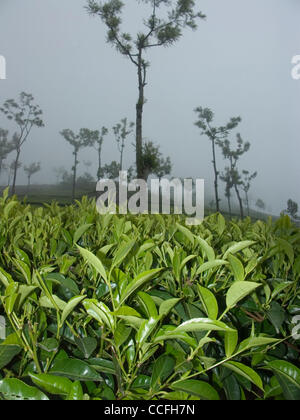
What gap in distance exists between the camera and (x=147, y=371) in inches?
13.7

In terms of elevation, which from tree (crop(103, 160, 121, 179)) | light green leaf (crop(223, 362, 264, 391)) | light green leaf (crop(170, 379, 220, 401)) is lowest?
light green leaf (crop(170, 379, 220, 401))

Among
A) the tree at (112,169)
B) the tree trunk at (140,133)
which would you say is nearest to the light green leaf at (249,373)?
the tree trunk at (140,133)

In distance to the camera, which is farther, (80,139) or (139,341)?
(80,139)

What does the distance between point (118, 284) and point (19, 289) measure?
0.10 meters

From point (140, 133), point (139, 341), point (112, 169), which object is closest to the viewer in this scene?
point (139, 341)

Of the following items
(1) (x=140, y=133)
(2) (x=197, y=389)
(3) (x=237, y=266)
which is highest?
(1) (x=140, y=133)

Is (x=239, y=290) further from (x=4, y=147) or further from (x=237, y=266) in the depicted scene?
(x=4, y=147)

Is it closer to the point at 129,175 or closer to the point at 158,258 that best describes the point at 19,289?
the point at 158,258

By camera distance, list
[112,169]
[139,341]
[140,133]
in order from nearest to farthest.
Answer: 1. [139,341]
2. [140,133]
3. [112,169]

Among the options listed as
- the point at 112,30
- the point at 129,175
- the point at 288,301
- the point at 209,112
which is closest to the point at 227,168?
the point at 209,112

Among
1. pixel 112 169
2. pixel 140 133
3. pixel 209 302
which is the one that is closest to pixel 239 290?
pixel 209 302

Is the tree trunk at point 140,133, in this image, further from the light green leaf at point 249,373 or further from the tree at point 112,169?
the light green leaf at point 249,373

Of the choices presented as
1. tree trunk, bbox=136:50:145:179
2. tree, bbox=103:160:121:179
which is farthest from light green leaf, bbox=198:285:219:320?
tree, bbox=103:160:121:179

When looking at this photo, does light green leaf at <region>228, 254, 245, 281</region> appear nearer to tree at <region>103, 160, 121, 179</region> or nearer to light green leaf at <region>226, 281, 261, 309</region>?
light green leaf at <region>226, 281, 261, 309</region>
